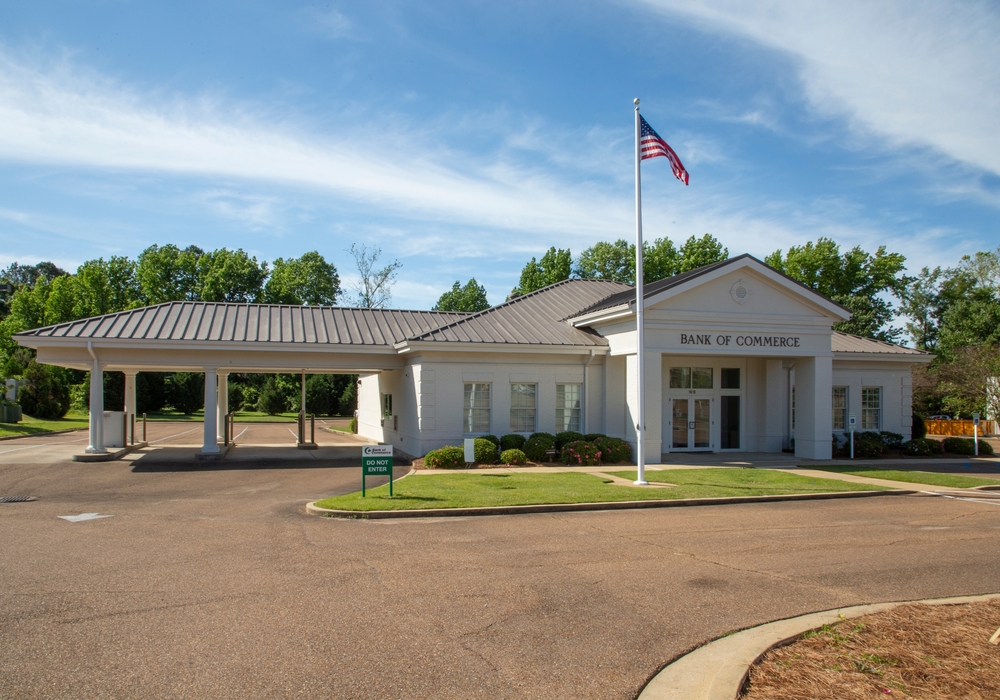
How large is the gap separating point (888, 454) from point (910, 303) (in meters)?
56.5

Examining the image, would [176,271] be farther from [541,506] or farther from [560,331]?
[541,506]

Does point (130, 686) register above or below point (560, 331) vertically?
below

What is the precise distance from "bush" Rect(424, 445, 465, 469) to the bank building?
224 centimetres

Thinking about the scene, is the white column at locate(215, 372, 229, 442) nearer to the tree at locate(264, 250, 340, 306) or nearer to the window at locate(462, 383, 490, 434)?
the window at locate(462, 383, 490, 434)

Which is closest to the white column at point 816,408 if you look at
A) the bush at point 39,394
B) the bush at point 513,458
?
the bush at point 513,458

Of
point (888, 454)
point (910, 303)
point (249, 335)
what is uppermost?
point (910, 303)

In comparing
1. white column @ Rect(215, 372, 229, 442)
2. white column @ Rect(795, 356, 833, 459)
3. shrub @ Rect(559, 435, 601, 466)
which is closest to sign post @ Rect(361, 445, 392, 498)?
shrub @ Rect(559, 435, 601, 466)

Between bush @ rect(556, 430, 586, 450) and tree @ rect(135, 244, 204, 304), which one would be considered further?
tree @ rect(135, 244, 204, 304)

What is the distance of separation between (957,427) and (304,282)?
5419cm

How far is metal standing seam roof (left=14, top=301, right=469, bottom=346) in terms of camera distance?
2219cm

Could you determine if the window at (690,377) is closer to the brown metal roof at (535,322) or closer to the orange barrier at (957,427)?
the brown metal roof at (535,322)

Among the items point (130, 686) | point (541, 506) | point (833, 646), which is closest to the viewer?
point (130, 686)

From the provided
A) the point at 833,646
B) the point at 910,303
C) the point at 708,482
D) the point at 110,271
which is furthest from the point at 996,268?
the point at 110,271

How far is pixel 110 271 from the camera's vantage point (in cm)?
6444
